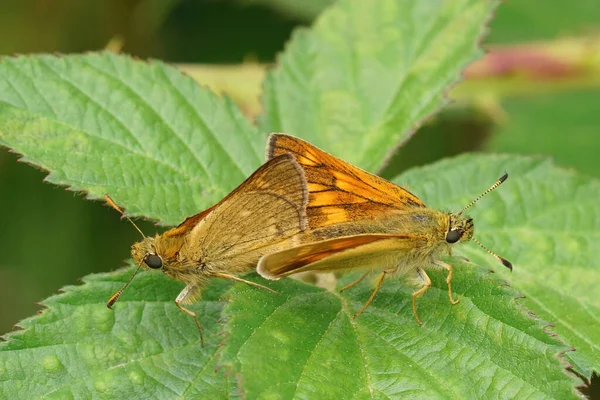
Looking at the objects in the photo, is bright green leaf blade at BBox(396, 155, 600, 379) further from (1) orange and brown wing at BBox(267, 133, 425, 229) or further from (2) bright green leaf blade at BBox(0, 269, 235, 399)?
(2) bright green leaf blade at BBox(0, 269, 235, 399)

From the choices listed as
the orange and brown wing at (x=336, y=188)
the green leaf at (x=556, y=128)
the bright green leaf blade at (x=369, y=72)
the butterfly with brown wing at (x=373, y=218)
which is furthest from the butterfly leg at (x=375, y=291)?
the green leaf at (x=556, y=128)

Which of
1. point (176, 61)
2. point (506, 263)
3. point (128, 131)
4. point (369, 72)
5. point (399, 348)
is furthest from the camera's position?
point (176, 61)

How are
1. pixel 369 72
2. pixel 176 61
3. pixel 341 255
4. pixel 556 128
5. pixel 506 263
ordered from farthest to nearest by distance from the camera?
1. pixel 176 61
2. pixel 556 128
3. pixel 369 72
4. pixel 506 263
5. pixel 341 255

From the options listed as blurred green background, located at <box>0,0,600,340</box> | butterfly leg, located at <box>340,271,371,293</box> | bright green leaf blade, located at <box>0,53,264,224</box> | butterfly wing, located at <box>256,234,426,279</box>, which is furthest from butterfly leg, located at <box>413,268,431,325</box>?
blurred green background, located at <box>0,0,600,340</box>

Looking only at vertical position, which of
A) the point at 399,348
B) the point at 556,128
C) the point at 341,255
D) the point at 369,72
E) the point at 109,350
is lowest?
the point at 109,350

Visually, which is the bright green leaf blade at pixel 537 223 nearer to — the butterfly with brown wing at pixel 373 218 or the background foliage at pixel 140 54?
the butterfly with brown wing at pixel 373 218

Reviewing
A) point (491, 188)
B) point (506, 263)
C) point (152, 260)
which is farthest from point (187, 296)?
point (491, 188)

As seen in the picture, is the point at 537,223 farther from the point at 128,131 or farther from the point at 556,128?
the point at 556,128

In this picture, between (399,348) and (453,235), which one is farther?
(453,235)
